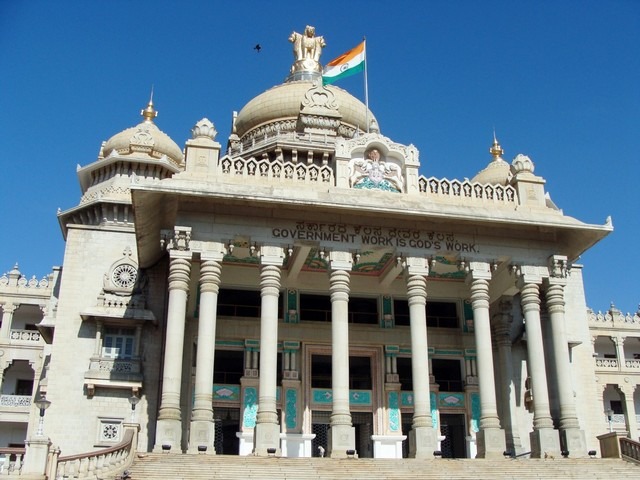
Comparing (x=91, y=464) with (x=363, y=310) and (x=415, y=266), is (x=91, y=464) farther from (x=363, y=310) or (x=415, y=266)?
(x=363, y=310)

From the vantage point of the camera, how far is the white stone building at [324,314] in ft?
82.0

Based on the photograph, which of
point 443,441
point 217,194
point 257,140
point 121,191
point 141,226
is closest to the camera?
point 217,194

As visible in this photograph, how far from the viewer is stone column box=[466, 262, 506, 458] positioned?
24.7 m

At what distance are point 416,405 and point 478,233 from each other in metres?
6.89

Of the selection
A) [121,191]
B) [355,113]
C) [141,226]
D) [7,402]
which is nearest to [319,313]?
[141,226]

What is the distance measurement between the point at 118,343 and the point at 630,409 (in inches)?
1442

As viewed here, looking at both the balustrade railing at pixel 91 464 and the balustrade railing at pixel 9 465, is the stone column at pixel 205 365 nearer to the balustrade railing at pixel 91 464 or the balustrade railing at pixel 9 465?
the balustrade railing at pixel 91 464

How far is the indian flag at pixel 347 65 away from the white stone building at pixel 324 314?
2.85 feet

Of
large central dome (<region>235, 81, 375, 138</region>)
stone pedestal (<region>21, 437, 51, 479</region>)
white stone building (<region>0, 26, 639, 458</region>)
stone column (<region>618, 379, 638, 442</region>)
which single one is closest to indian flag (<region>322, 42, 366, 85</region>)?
white stone building (<region>0, 26, 639, 458</region>)

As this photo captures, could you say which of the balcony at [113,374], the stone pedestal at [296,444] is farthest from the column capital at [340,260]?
the balcony at [113,374]

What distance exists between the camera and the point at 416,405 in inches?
981

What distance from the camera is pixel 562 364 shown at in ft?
86.6

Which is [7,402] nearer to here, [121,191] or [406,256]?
[121,191]

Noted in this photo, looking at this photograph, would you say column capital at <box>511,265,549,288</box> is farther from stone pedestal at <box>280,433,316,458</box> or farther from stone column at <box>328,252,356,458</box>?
stone pedestal at <box>280,433,316,458</box>
